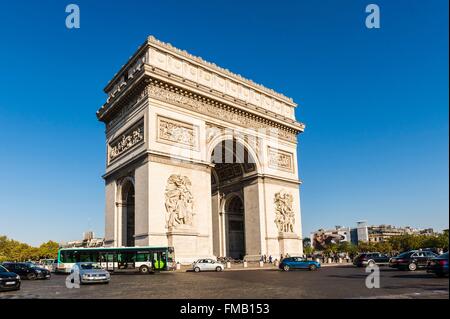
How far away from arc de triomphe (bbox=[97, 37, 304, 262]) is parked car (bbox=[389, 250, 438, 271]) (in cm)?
1272

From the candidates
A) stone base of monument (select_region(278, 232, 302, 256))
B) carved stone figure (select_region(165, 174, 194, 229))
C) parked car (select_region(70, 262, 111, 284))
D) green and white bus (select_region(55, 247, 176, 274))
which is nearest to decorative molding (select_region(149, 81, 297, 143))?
carved stone figure (select_region(165, 174, 194, 229))

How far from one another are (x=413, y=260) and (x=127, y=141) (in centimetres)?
2241

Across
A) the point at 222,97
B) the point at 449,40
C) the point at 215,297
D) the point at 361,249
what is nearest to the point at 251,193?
the point at 222,97

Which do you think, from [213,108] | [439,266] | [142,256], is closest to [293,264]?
[142,256]

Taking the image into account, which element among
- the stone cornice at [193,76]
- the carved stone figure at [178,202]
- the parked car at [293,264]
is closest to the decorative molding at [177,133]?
the carved stone figure at [178,202]

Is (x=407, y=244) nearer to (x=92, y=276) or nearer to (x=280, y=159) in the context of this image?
(x=280, y=159)

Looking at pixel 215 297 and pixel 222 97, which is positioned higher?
pixel 222 97

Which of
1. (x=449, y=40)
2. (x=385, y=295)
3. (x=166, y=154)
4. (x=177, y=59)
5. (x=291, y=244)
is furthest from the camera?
(x=291, y=244)

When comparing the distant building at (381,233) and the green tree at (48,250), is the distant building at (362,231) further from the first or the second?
the green tree at (48,250)

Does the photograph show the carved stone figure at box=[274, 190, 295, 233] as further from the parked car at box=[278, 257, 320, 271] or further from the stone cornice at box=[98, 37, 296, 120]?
the parked car at box=[278, 257, 320, 271]

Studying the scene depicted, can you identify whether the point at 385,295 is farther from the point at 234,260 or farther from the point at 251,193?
the point at 234,260

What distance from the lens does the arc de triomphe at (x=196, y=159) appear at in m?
29.2

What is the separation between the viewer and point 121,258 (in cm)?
2706
